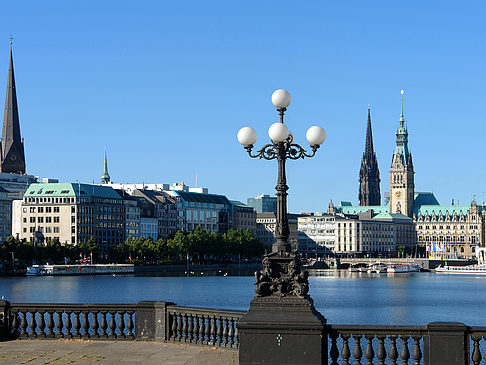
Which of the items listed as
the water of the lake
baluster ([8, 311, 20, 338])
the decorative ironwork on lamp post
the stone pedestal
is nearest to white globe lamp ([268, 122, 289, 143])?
the decorative ironwork on lamp post

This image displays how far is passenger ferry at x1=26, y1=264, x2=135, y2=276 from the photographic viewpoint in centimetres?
16588

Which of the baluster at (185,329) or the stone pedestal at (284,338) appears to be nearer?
the stone pedestal at (284,338)

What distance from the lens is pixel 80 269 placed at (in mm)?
175875

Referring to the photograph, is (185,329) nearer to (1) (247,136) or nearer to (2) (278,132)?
(1) (247,136)

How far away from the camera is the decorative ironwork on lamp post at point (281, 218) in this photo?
19.4m

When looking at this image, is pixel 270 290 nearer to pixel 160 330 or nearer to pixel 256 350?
pixel 256 350

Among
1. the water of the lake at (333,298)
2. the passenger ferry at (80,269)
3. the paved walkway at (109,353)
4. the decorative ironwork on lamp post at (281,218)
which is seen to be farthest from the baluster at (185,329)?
the passenger ferry at (80,269)

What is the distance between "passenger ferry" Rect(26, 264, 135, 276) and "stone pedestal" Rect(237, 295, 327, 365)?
14934 centimetres

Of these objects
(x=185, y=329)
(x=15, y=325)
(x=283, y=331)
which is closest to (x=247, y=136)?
(x=185, y=329)

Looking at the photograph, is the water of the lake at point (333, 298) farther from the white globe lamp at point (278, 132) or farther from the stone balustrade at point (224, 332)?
the white globe lamp at point (278, 132)

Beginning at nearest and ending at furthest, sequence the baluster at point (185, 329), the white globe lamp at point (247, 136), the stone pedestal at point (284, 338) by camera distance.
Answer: the stone pedestal at point (284, 338) < the baluster at point (185, 329) < the white globe lamp at point (247, 136)

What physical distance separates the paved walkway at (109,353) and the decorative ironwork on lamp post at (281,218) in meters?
2.01

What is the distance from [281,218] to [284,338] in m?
3.12

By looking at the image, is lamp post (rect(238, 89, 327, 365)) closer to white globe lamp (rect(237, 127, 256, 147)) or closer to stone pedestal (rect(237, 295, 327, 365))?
stone pedestal (rect(237, 295, 327, 365))
